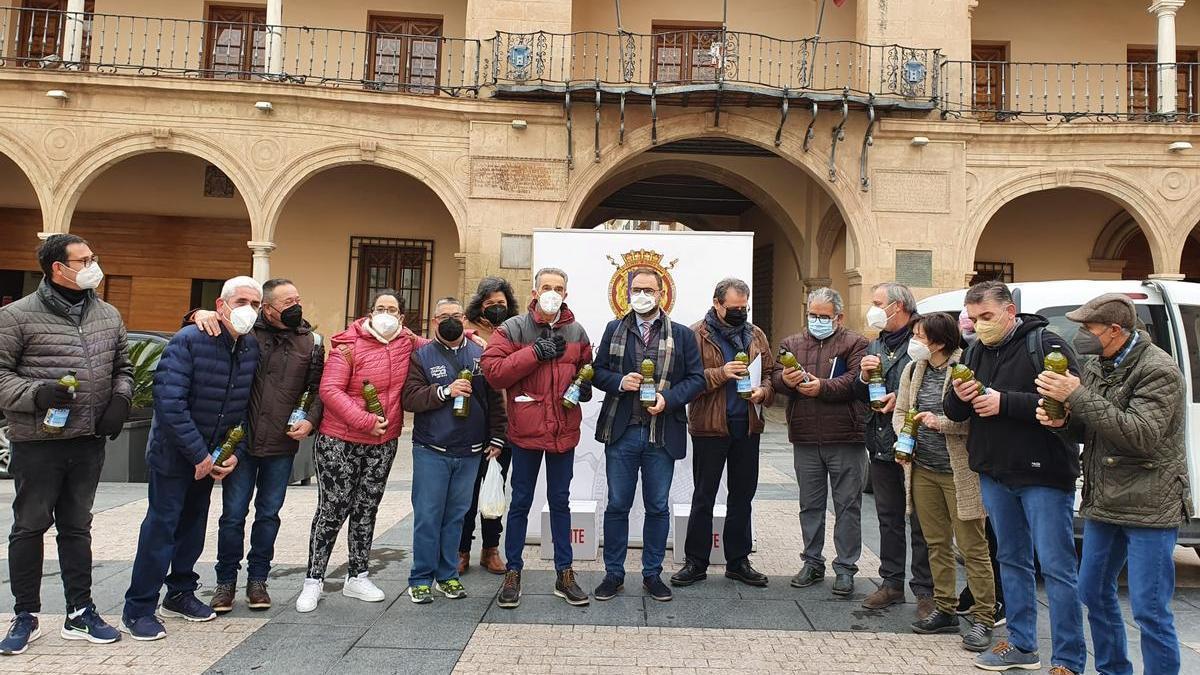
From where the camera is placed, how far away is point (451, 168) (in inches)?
488

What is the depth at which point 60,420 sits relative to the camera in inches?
138

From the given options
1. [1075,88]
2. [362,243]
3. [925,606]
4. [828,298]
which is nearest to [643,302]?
[828,298]

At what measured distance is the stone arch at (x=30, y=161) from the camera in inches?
463

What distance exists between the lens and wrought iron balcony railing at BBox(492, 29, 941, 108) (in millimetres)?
11984

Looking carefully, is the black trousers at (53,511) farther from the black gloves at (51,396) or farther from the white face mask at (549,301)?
the white face mask at (549,301)

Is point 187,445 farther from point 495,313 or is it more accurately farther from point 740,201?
point 740,201

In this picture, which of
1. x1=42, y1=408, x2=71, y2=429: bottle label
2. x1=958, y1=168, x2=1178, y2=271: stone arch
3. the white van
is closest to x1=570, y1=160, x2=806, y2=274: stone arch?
x1=958, y1=168, x2=1178, y2=271: stone arch

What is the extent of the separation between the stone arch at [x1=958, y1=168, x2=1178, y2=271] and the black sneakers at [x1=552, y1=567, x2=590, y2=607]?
1048 centimetres

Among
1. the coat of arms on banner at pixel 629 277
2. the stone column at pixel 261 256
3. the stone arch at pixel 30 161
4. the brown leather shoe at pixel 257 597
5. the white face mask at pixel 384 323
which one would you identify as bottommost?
the brown leather shoe at pixel 257 597

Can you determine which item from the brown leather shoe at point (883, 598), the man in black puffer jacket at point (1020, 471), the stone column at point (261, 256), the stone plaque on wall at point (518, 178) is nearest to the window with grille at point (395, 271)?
the stone column at point (261, 256)

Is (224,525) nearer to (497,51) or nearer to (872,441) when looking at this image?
(872,441)

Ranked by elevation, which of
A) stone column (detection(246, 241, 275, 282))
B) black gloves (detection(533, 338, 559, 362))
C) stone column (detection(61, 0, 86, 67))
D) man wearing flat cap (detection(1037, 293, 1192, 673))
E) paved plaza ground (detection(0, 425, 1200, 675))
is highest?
stone column (detection(61, 0, 86, 67))

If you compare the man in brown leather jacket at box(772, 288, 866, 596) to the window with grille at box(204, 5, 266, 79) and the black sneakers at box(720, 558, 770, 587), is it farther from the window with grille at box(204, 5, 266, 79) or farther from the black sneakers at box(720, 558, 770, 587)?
the window with grille at box(204, 5, 266, 79)

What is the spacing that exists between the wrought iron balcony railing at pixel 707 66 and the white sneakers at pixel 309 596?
941cm
